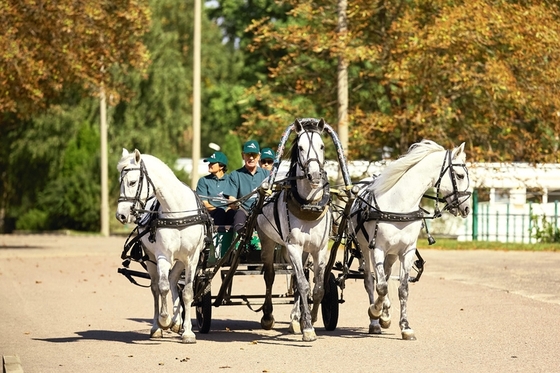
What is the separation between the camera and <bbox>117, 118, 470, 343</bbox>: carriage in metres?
12.8

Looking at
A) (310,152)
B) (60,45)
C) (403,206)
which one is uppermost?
(60,45)

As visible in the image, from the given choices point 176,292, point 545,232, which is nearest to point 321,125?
point 176,292

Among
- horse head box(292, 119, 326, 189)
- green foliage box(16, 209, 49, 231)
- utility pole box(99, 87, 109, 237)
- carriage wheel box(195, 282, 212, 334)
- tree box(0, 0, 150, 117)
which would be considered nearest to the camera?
horse head box(292, 119, 326, 189)

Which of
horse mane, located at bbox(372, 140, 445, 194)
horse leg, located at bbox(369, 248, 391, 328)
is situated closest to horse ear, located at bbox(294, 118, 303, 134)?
horse mane, located at bbox(372, 140, 445, 194)

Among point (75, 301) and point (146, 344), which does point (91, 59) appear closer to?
point (75, 301)

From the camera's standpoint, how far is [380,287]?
13078mm

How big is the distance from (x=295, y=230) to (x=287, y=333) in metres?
1.68

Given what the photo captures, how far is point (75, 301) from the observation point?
18.6m

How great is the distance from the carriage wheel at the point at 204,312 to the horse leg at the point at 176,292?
0.58 metres

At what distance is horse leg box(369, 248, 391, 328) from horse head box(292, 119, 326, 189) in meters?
1.11

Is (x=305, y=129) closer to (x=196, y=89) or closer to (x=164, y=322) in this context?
(x=164, y=322)

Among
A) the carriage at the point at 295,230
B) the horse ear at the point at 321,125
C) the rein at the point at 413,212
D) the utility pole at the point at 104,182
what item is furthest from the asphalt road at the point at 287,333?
the utility pole at the point at 104,182

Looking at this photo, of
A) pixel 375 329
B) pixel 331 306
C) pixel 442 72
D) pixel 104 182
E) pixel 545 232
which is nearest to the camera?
pixel 375 329

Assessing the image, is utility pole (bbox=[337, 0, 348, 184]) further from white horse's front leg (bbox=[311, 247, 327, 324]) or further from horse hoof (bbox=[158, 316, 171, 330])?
horse hoof (bbox=[158, 316, 171, 330])
